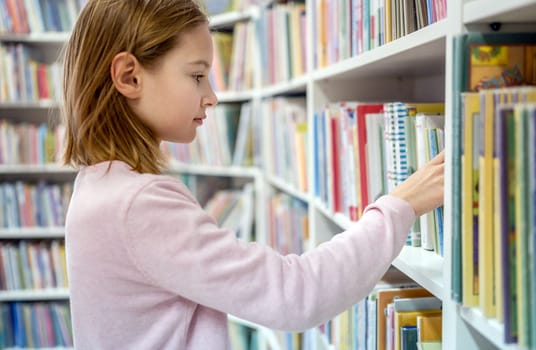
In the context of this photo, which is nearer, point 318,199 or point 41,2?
point 318,199

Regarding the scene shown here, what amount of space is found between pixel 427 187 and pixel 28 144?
2570mm

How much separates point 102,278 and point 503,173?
603 millimetres

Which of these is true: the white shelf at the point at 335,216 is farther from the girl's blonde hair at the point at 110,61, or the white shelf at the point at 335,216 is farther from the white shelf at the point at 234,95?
the white shelf at the point at 234,95

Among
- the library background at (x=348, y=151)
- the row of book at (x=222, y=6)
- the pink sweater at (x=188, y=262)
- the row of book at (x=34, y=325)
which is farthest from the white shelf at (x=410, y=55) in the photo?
the row of book at (x=34, y=325)

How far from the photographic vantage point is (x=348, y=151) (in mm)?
1188

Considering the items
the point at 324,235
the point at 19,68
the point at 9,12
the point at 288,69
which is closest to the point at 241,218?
the point at 288,69

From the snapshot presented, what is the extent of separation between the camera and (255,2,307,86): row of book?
1823 mm

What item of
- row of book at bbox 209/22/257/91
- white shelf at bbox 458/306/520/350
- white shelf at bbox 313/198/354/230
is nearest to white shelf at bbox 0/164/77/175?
row of book at bbox 209/22/257/91

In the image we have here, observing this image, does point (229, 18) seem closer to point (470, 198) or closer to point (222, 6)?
point (222, 6)

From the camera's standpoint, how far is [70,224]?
85cm

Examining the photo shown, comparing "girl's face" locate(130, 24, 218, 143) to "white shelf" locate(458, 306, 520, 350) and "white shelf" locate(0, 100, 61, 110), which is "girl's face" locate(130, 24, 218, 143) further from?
"white shelf" locate(0, 100, 61, 110)

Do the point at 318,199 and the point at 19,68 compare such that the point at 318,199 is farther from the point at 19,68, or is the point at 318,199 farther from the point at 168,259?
the point at 19,68

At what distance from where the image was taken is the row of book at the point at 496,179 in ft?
1.65

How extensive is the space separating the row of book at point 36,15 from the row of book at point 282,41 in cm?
110
